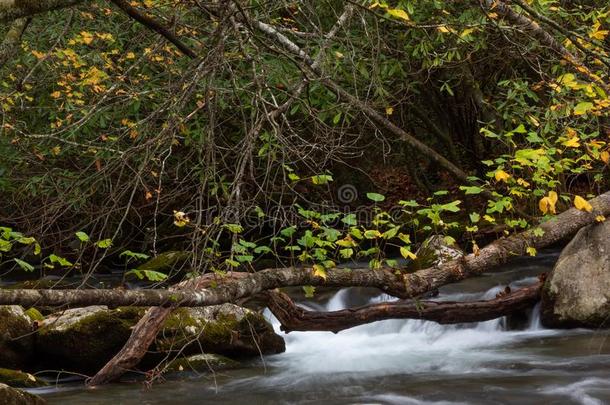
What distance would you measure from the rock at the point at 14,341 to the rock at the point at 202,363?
148 centimetres

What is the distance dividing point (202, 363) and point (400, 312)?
6.64 feet

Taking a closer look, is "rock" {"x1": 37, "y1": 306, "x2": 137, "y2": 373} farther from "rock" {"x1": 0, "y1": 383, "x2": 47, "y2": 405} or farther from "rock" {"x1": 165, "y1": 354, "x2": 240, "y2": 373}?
"rock" {"x1": 0, "y1": 383, "x2": 47, "y2": 405}

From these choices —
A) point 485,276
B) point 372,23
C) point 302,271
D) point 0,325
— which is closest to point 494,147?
point 485,276

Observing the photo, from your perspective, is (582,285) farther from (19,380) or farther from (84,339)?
(19,380)

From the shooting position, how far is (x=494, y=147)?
38.9 ft

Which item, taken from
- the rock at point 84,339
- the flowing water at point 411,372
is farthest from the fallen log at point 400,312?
the rock at point 84,339

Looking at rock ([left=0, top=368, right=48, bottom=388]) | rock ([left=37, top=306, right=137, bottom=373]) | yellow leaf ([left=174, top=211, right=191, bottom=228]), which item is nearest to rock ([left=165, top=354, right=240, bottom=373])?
rock ([left=37, top=306, right=137, bottom=373])

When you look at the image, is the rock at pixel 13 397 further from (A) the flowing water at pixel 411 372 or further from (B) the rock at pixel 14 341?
(B) the rock at pixel 14 341

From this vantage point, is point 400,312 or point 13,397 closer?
A: point 13,397

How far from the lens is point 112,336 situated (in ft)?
21.9

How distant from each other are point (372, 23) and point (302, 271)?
4.22 m

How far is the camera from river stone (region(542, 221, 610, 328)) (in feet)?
22.1

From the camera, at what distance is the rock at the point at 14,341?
6.59m

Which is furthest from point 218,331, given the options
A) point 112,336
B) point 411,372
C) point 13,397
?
point 13,397
